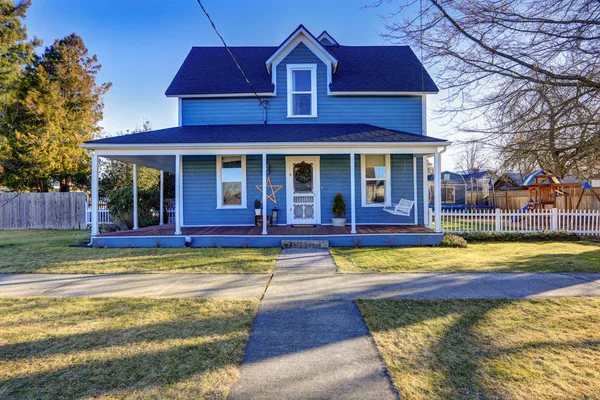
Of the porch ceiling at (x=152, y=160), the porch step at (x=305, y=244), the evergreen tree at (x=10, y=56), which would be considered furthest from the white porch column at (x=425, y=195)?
the evergreen tree at (x=10, y=56)

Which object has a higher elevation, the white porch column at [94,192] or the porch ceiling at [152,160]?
the porch ceiling at [152,160]

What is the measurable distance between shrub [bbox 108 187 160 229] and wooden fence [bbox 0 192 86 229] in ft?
13.7

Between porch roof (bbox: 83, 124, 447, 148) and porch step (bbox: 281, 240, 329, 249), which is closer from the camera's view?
porch step (bbox: 281, 240, 329, 249)

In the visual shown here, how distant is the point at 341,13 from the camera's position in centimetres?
828

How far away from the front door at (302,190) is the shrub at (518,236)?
5.18 m

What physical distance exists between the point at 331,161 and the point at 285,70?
12.3 feet

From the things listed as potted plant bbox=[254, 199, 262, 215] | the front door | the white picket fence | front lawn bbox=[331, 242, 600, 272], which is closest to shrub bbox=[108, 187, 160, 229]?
potted plant bbox=[254, 199, 262, 215]

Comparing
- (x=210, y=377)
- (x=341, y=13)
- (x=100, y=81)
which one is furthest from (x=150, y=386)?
(x=100, y=81)

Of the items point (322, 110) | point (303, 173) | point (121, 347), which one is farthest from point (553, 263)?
point (121, 347)

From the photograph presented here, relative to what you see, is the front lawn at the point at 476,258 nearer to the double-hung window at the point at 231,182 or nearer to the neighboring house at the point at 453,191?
the double-hung window at the point at 231,182

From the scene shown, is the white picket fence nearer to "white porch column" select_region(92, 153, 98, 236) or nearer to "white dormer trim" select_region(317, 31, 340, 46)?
"white dormer trim" select_region(317, 31, 340, 46)

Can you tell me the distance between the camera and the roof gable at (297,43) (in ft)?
36.4

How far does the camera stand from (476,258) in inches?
297

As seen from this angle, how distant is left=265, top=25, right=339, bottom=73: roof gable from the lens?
36.4 feet
